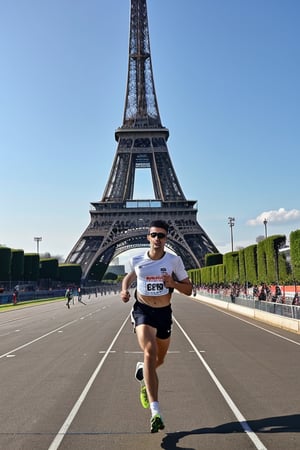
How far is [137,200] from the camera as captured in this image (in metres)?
103

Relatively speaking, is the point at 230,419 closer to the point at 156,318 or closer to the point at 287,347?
the point at 156,318

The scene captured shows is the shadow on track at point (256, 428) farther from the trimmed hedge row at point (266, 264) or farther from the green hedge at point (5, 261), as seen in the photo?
the green hedge at point (5, 261)

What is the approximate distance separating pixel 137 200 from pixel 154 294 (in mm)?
96327

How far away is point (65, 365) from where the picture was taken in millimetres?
12219

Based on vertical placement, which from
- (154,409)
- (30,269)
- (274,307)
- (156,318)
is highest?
(30,269)

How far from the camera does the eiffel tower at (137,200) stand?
3826 inches

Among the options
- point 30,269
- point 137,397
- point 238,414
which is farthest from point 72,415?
point 30,269

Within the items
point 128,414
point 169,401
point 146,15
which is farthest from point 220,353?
point 146,15

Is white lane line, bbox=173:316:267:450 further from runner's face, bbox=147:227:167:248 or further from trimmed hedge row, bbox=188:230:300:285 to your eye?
trimmed hedge row, bbox=188:230:300:285

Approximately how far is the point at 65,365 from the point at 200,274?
234 feet

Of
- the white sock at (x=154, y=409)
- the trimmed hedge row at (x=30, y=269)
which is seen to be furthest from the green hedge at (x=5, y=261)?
the white sock at (x=154, y=409)

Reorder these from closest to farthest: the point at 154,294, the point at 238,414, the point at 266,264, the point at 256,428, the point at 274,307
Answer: the point at 154,294 < the point at 256,428 < the point at 238,414 < the point at 274,307 < the point at 266,264

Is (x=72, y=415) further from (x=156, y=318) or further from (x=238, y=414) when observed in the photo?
(x=238, y=414)

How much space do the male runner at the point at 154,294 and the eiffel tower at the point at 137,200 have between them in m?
87.7
